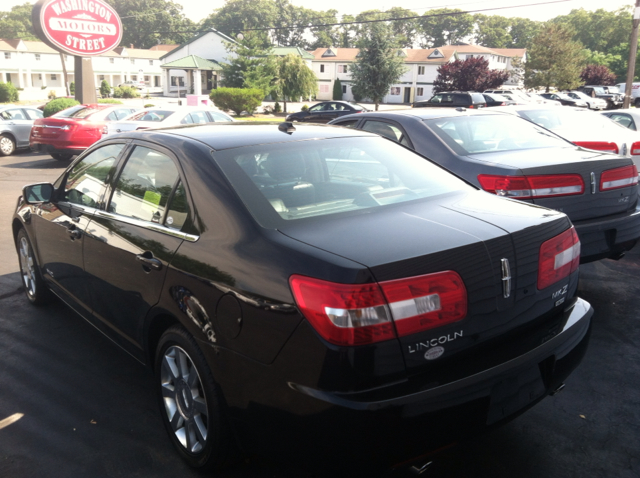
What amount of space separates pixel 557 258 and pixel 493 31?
13023cm

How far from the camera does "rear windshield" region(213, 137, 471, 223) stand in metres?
2.71

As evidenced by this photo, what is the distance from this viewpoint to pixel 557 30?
43500 mm

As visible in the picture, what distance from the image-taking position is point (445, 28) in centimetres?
12181

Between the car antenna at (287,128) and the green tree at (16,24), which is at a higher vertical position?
the green tree at (16,24)

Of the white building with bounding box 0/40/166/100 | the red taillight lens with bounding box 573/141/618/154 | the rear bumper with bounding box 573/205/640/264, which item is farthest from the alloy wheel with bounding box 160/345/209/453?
the white building with bounding box 0/40/166/100

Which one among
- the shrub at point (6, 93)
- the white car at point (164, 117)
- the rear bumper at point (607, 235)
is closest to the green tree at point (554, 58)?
the white car at point (164, 117)

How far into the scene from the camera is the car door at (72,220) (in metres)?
3.71

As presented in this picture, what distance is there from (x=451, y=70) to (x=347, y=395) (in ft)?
162

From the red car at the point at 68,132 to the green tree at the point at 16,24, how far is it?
11269cm

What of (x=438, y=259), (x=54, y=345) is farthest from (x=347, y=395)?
(x=54, y=345)

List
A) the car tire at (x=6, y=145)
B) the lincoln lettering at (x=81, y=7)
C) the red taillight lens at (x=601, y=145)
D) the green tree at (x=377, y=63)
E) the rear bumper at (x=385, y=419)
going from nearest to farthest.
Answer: the rear bumper at (x=385, y=419)
the red taillight lens at (x=601, y=145)
the car tire at (x=6, y=145)
the lincoln lettering at (x=81, y=7)
the green tree at (x=377, y=63)

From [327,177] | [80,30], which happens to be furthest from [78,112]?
[327,177]

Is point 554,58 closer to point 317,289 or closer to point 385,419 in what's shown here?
point 317,289

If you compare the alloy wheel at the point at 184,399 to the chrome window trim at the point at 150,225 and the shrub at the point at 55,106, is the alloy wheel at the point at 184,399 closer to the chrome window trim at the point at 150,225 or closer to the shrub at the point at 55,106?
the chrome window trim at the point at 150,225
